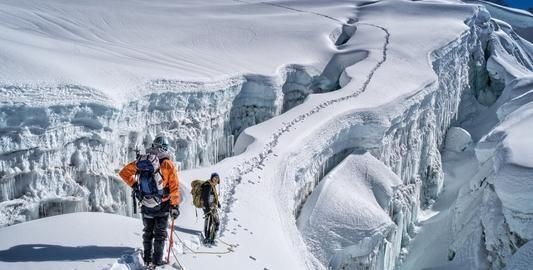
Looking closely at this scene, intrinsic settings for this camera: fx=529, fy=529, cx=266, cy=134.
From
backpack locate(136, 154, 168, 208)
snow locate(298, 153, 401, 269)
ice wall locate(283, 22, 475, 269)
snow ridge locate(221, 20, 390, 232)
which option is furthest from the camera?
ice wall locate(283, 22, 475, 269)

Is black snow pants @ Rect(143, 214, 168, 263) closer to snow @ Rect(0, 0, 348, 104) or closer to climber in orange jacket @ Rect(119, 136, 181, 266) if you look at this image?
climber in orange jacket @ Rect(119, 136, 181, 266)

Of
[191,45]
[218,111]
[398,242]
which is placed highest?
[191,45]

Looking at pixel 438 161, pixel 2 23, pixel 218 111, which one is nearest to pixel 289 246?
pixel 218 111

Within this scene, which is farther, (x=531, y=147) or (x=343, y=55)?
(x=343, y=55)

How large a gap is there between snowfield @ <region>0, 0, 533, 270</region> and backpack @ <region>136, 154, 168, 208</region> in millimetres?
870

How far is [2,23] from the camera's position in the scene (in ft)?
53.0

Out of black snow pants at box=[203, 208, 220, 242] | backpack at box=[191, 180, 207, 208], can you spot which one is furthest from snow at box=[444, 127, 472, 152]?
backpack at box=[191, 180, 207, 208]

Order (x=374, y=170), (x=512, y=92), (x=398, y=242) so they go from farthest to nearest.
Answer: (x=512, y=92) → (x=398, y=242) → (x=374, y=170)

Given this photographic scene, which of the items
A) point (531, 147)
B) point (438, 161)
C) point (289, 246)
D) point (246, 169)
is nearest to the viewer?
point (289, 246)

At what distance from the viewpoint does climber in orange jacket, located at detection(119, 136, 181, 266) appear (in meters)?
5.96

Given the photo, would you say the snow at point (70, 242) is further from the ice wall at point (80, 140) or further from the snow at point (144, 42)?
the snow at point (144, 42)

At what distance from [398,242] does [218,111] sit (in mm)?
→ 7110

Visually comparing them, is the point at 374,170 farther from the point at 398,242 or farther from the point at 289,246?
the point at 289,246

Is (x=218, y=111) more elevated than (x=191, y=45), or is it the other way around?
(x=191, y=45)
